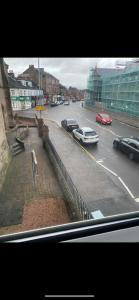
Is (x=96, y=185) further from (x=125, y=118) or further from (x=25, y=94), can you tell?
(x=25, y=94)

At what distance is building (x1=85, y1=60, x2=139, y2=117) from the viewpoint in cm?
1691

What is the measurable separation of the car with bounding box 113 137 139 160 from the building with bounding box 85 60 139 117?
7304 mm

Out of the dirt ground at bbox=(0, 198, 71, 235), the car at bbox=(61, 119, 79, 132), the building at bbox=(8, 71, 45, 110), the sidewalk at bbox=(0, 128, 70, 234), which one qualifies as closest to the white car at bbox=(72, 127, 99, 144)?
the car at bbox=(61, 119, 79, 132)

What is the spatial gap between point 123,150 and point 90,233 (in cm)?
837

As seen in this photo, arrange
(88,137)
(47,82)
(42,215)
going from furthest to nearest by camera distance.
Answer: (47,82) < (88,137) < (42,215)

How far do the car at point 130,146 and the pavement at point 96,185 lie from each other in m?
1.70

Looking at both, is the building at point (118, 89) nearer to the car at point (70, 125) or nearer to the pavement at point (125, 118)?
the pavement at point (125, 118)

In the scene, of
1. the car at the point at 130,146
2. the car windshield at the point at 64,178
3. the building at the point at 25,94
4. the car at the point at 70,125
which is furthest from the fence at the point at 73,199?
the building at the point at 25,94

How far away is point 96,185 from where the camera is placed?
5.90 meters

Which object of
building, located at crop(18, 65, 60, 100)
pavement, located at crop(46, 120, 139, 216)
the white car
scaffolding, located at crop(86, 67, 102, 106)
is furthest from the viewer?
building, located at crop(18, 65, 60, 100)

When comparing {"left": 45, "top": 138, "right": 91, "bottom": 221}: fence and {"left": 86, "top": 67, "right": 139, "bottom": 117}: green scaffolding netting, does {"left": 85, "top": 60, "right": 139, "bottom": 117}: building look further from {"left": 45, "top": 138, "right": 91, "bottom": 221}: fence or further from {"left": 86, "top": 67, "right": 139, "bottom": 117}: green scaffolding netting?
{"left": 45, "top": 138, "right": 91, "bottom": 221}: fence

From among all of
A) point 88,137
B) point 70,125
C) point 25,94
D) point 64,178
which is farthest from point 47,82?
point 64,178

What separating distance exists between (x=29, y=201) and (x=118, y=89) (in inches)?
698
